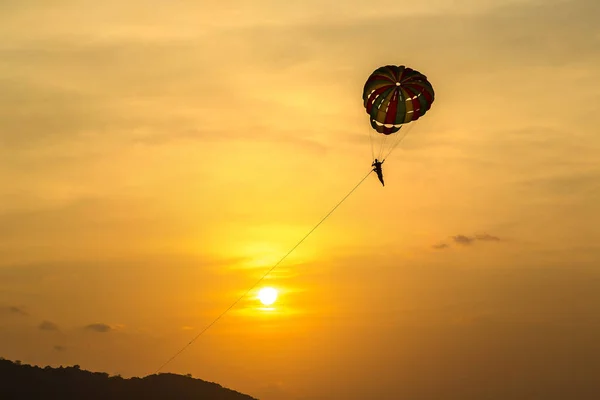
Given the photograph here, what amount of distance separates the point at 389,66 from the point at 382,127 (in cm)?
609

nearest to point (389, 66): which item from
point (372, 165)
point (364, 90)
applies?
point (364, 90)

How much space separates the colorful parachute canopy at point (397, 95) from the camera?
8950 centimetres

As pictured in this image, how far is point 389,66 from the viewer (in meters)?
90.5

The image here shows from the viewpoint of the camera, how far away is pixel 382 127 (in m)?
91.3

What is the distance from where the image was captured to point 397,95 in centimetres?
8962

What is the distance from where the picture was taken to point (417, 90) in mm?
89625

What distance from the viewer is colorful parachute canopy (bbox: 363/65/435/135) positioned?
294 ft

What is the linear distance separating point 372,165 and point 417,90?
9629 mm

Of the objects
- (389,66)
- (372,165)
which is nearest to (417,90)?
(389,66)

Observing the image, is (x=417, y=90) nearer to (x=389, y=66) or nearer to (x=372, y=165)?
(x=389, y=66)

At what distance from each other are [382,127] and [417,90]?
5.10m

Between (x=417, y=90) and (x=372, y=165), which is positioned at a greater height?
(x=417, y=90)

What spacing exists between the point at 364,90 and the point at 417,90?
17.3 feet

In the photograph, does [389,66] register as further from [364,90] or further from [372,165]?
[372,165]
